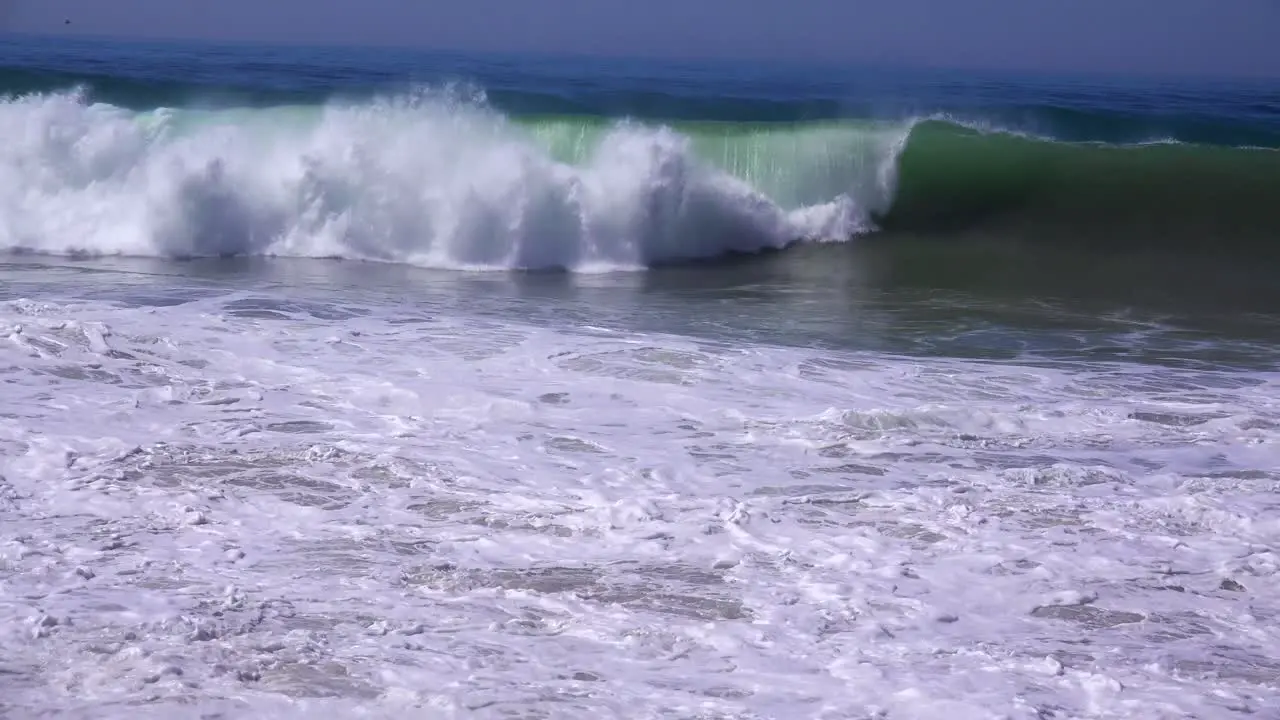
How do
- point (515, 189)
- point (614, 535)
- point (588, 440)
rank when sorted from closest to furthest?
point (614, 535), point (588, 440), point (515, 189)

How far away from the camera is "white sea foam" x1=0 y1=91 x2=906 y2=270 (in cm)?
1154

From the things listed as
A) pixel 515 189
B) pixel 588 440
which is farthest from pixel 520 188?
pixel 588 440

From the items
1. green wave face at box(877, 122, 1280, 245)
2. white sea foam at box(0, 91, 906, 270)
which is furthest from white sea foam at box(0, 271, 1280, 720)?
green wave face at box(877, 122, 1280, 245)

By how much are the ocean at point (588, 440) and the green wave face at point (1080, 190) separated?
0.25 meters

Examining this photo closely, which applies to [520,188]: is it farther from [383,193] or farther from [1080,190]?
[1080,190]

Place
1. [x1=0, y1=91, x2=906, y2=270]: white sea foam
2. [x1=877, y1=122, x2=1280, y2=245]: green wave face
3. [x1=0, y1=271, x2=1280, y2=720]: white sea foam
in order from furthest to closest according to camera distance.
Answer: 1. [x1=877, y1=122, x2=1280, y2=245]: green wave face
2. [x1=0, y1=91, x2=906, y2=270]: white sea foam
3. [x1=0, y1=271, x2=1280, y2=720]: white sea foam

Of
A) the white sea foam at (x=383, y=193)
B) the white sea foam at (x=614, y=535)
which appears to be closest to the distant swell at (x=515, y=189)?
the white sea foam at (x=383, y=193)

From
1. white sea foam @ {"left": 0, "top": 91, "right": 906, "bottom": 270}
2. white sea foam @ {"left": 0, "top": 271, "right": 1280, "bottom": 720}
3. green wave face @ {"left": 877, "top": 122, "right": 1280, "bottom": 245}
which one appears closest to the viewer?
white sea foam @ {"left": 0, "top": 271, "right": 1280, "bottom": 720}

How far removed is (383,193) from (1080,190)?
7811mm

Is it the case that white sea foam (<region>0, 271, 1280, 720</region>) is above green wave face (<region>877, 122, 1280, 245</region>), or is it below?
below

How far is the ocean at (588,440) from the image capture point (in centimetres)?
337

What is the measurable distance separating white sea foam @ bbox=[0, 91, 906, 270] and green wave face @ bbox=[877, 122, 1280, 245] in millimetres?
1289

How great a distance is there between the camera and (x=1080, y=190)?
14258 millimetres

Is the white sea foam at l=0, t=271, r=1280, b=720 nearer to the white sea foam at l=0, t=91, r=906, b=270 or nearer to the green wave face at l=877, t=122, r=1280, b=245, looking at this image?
the white sea foam at l=0, t=91, r=906, b=270
